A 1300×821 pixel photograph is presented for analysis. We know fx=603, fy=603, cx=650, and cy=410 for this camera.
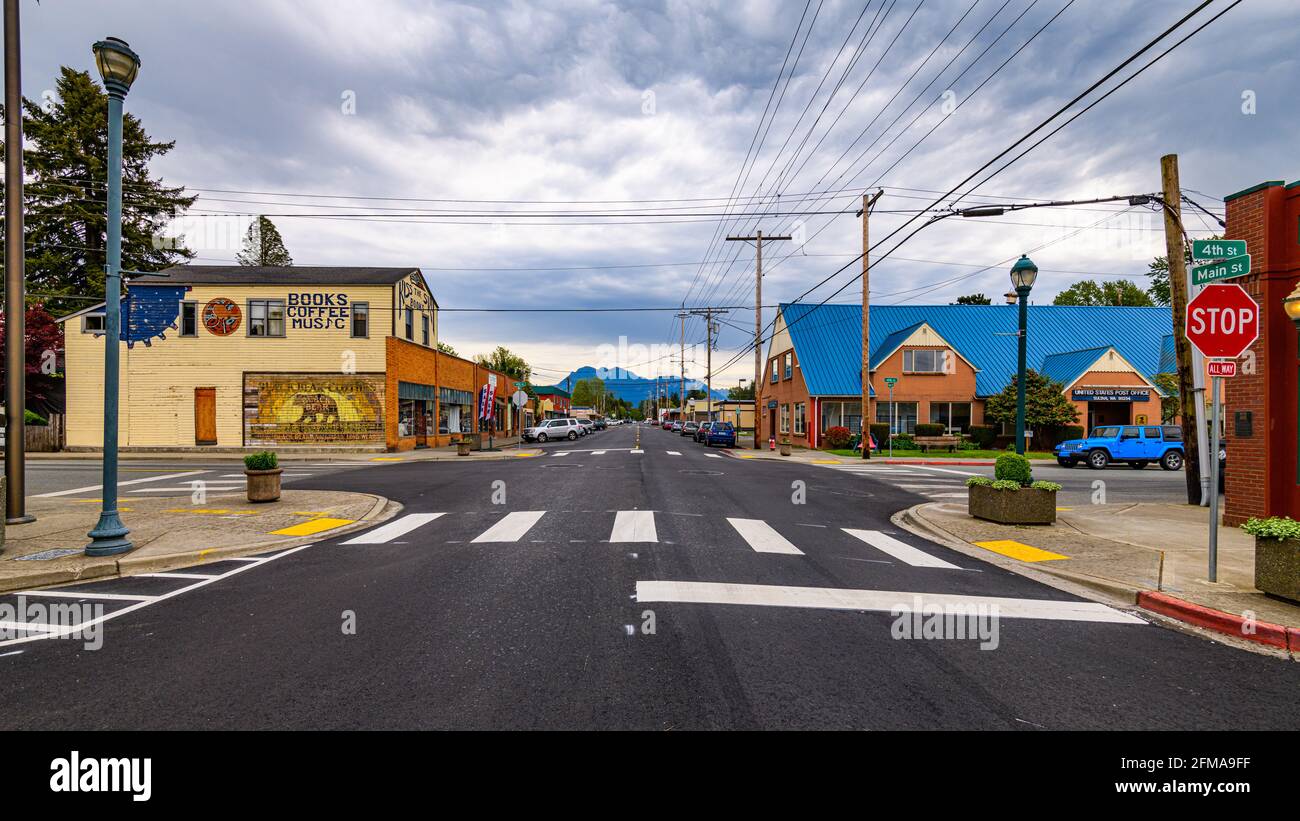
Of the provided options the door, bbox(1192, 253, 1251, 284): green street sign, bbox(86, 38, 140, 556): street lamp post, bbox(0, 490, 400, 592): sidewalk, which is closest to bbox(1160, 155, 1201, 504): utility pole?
bbox(1192, 253, 1251, 284): green street sign

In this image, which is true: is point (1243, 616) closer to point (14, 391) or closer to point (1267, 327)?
point (1267, 327)

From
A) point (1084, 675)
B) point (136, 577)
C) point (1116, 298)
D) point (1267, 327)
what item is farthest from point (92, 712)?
point (1116, 298)

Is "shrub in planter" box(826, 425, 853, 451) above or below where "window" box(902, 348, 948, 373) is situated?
below

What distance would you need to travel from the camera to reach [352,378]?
29.3 meters

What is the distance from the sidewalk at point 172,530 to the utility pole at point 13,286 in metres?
0.79

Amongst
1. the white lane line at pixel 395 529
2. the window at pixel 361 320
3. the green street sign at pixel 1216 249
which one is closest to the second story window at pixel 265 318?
the window at pixel 361 320

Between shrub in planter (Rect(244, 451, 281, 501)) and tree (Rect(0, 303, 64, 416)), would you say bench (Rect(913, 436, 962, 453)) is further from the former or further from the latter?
tree (Rect(0, 303, 64, 416))

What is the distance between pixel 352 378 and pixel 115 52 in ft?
76.0

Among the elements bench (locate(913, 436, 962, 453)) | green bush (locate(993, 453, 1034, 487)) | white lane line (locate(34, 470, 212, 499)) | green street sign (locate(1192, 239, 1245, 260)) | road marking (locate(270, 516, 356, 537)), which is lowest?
road marking (locate(270, 516, 356, 537))

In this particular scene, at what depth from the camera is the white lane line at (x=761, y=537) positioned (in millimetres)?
8398

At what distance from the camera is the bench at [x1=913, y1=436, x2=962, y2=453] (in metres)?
33.5

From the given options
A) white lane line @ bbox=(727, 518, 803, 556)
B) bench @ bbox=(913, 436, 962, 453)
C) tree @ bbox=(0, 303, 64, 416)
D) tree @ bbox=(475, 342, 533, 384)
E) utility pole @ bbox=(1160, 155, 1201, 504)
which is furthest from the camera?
tree @ bbox=(475, 342, 533, 384)

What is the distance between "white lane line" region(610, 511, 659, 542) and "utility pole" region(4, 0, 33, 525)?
9.50m

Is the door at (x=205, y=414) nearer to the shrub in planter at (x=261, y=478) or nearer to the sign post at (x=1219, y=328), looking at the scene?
the shrub in planter at (x=261, y=478)
